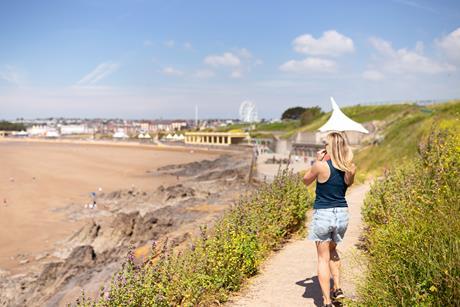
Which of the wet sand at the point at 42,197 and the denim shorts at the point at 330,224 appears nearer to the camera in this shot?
the denim shorts at the point at 330,224

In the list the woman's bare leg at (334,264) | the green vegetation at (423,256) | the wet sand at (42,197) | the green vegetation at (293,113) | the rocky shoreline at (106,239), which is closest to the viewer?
the green vegetation at (423,256)

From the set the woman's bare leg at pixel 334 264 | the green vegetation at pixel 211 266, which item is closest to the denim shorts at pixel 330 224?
the woman's bare leg at pixel 334 264

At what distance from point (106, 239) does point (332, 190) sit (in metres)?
12.8

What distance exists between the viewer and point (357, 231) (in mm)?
7785

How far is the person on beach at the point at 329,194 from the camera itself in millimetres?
3967

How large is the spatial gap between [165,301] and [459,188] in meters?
3.38

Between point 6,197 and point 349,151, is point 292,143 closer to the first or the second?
point 6,197

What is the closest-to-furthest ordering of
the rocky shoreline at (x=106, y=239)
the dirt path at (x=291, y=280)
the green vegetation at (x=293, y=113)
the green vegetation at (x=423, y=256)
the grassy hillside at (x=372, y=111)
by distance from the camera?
the green vegetation at (x=423, y=256) < the dirt path at (x=291, y=280) < the rocky shoreline at (x=106, y=239) < the grassy hillside at (x=372, y=111) < the green vegetation at (x=293, y=113)

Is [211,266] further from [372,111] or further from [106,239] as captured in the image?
[372,111]

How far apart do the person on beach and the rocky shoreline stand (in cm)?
158

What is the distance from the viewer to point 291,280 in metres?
5.28

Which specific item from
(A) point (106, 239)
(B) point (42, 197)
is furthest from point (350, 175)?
(B) point (42, 197)

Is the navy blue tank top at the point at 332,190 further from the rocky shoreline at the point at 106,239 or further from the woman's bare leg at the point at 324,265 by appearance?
the rocky shoreline at the point at 106,239

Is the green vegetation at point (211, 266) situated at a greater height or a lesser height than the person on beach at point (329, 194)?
lesser
